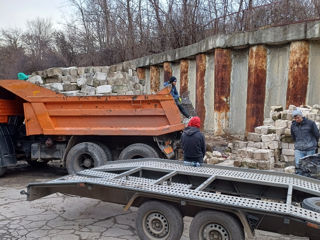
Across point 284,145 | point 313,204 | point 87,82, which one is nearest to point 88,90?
point 87,82

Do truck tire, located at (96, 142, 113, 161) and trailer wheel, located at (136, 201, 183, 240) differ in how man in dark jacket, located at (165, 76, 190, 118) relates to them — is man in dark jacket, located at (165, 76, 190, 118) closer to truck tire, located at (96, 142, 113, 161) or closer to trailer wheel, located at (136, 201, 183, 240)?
truck tire, located at (96, 142, 113, 161)

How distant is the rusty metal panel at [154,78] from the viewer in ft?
45.3

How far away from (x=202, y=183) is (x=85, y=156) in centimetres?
344

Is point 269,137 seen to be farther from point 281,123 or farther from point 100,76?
point 100,76

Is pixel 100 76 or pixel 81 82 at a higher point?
pixel 100 76

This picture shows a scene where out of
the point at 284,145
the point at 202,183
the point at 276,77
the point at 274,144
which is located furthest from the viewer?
the point at 276,77

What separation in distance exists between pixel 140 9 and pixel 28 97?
11988mm

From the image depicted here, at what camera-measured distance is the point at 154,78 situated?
13.9 meters

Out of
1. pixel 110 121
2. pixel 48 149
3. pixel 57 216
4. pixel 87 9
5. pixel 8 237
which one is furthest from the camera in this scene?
pixel 87 9

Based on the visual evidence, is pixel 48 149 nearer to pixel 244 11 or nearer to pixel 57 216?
pixel 57 216

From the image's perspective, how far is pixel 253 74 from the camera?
8875mm

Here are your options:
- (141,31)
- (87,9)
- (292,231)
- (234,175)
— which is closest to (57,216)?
(234,175)

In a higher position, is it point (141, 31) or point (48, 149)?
point (141, 31)

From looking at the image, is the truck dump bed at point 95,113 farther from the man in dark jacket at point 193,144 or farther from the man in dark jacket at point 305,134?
the man in dark jacket at point 305,134
